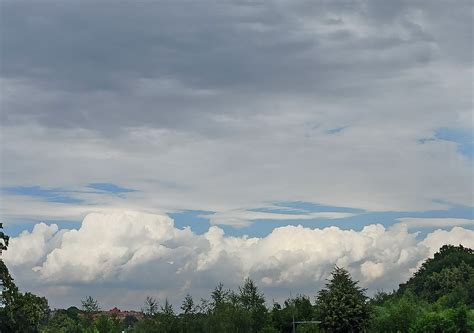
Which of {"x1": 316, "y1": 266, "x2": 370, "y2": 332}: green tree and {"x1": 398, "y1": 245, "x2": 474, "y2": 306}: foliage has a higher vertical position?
{"x1": 398, "y1": 245, "x2": 474, "y2": 306}: foliage

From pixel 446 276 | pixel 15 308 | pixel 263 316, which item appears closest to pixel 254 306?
pixel 263 316

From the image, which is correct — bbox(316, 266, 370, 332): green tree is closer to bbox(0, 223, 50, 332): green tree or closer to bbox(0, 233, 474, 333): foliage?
bbox(0, 233, 474, 333): foliage

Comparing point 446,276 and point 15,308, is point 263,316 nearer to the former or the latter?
point 15,308

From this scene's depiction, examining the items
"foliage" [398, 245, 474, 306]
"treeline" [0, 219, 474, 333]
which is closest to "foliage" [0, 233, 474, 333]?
"treeline" [0, 219, 474, 333]

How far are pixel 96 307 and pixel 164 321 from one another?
43254 mm

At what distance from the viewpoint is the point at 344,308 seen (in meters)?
64.5

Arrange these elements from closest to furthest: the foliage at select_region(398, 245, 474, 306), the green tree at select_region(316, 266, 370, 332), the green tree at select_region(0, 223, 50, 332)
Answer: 1. the green tree at select_region(0, 223, 50, 332)
2. the green tree at select_region(316, 266, 370, 332)
3. the foliage at select_region(398, 245, 474, 306)

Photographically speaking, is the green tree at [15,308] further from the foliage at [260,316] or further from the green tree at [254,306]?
the green tree at [254,306]

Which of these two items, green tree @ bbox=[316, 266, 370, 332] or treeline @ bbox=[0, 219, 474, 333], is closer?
treeline @ bbox=[0, 219, 474, 333]

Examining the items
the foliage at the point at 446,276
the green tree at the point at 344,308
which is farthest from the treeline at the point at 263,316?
the foliage at the point at 446,276

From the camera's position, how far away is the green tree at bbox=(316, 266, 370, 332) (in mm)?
64375

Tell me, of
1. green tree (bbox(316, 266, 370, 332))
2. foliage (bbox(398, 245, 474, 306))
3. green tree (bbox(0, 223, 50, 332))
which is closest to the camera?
green tree (bbox(0, 223, 50, 332))

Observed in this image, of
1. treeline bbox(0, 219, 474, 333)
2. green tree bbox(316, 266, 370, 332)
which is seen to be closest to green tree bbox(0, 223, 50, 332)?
treeline bbox(0, 219, 474, 333)

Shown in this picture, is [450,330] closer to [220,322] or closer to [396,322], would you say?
[396,322]
